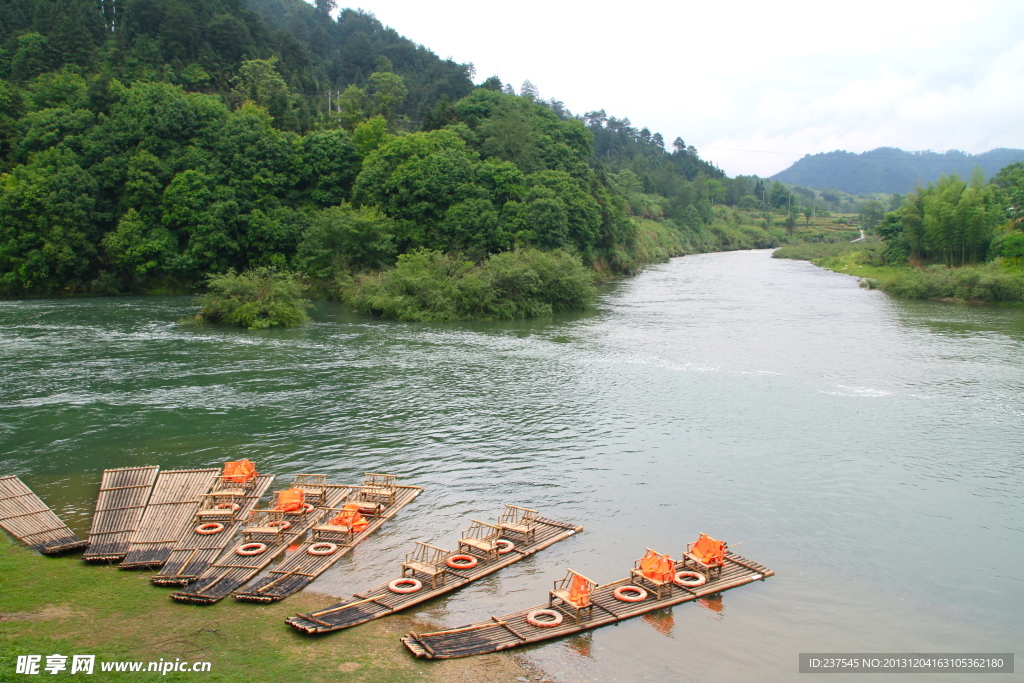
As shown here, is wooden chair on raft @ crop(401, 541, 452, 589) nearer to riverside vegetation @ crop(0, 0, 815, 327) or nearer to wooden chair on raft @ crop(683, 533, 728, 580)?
wooden chair on raft @ crop(683, 533, 728, 580)

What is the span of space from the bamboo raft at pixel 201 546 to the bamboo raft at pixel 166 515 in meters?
0.25

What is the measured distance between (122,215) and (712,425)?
194ft

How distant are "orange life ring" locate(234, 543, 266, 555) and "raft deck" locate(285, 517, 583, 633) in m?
2.91

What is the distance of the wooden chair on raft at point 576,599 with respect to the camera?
1372cm

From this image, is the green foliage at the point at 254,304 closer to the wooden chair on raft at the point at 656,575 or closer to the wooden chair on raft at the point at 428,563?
the wooden chair on raft at the point at 428,563

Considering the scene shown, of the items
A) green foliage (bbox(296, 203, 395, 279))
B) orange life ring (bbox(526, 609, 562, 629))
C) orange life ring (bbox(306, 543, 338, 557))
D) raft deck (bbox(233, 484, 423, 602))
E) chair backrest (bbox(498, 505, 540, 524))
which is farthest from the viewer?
green foliage (bbox(296, 203, 395, 279))

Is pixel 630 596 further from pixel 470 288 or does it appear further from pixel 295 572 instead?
pixel 470 288

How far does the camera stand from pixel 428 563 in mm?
15797

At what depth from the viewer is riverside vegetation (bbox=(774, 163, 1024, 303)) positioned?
60.2 m

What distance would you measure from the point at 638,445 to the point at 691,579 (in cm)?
1029

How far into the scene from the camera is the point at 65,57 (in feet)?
274

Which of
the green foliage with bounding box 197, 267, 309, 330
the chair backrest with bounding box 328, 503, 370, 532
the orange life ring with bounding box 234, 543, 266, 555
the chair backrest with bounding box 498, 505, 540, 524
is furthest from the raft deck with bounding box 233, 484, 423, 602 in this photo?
the green foliage with bounding box 197, 267, 309, 330

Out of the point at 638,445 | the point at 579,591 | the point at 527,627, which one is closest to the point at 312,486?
the point at 527,627

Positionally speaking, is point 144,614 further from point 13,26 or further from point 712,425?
point 13,26
